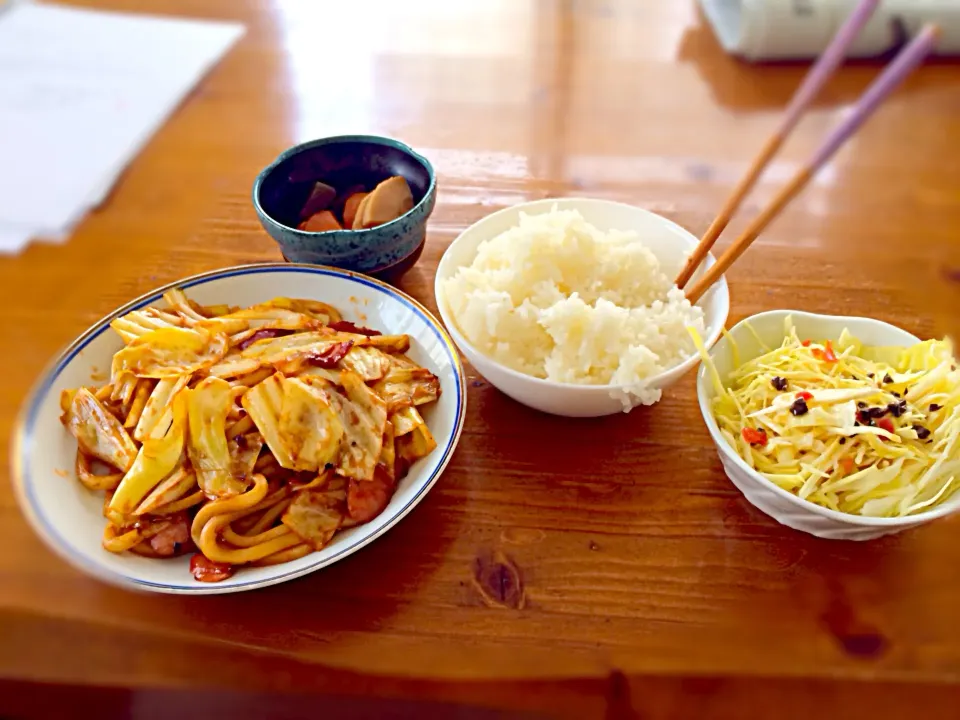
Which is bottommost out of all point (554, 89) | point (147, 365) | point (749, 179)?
point (554, 89)

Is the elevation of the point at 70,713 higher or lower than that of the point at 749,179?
lower

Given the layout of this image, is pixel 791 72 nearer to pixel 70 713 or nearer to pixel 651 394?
pixel 651 394

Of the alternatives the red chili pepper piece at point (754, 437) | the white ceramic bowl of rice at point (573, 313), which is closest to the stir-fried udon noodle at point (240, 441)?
the white ceramic bowl of rice at point (573, 313)

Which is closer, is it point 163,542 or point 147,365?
point 163,542

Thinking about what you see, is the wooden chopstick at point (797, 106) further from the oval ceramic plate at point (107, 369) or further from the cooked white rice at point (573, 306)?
the oval ceramic plate at point (107, 369)

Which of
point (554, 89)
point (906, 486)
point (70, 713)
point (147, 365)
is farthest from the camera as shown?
point (554, 89)

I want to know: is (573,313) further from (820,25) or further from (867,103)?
(820,25)

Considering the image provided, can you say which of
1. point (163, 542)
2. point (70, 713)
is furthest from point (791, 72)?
point (70, 713)

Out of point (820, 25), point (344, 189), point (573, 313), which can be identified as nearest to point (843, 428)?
point (573, 313)
